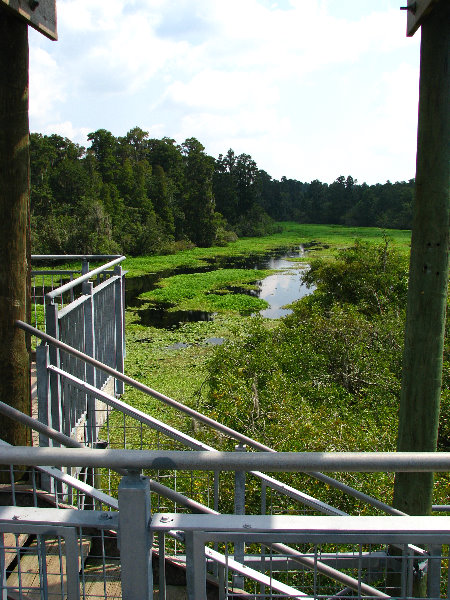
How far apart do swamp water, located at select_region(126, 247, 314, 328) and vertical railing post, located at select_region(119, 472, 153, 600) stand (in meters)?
14.7

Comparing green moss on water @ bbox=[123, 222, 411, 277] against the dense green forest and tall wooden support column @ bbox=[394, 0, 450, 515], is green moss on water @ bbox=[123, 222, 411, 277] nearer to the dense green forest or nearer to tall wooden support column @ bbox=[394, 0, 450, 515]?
the dense green forest

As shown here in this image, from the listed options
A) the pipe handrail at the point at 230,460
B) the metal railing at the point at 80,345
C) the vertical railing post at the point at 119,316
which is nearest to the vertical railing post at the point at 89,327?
the metal railing at the point at 80,345

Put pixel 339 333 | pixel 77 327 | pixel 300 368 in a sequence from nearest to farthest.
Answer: pixel 77 327, pixel 300 368, pixel 339 333

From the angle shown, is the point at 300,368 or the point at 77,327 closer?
the point at 77,327

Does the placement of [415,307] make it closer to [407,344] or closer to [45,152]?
[407,344]

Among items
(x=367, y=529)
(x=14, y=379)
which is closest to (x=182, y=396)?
(x=14, y=379)

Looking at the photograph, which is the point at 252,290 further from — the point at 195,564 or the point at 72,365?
the point at 195,564

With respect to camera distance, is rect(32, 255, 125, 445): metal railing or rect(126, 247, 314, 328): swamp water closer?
rect(32, 255, 125, 445): metal railing

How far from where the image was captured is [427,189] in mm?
3117

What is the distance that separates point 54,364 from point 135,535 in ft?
8.01

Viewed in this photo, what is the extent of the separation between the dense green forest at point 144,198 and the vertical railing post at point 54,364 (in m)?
31.7

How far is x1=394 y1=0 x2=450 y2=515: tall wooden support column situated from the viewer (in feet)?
9.93

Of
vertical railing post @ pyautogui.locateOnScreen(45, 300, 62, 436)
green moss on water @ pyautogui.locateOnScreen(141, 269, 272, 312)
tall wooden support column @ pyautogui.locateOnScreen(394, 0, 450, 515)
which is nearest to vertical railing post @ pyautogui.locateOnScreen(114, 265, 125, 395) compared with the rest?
vertical railing post @ pyautogui.locateOnScreen(45, 300, 62, 436)

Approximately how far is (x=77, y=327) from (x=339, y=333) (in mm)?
6427
